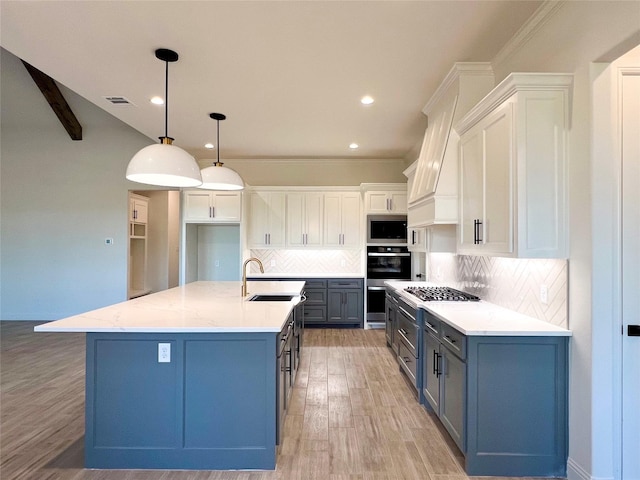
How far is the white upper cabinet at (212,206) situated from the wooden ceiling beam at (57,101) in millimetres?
2292

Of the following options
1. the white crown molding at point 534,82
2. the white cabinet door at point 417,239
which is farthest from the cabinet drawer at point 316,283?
the white crown molding at point 534,82

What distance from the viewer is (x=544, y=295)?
2.22 meters

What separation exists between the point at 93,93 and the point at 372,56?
9.50ft

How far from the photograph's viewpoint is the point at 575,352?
6.40ft

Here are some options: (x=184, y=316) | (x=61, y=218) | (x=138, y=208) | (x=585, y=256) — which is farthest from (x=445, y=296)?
(x=61, y=218)

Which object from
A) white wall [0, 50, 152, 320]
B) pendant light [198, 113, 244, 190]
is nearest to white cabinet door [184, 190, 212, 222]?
white wall [0, 50, 152, 320]

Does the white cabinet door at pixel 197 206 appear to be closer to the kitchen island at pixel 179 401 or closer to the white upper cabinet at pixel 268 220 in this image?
the white upper cabinet at pixel 268 220

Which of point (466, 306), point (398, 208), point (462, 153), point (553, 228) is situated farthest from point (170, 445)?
point (398, 208)

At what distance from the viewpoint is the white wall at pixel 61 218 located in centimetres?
598

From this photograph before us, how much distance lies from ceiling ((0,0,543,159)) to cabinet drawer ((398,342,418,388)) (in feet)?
8.66

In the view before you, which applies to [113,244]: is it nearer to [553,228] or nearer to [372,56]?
[372,56]

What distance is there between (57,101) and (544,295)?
6926 mm

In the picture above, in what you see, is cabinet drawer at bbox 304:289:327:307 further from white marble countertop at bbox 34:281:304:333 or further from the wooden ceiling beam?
the wooden ceiling beam

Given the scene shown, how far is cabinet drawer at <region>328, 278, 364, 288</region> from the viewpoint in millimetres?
5695
